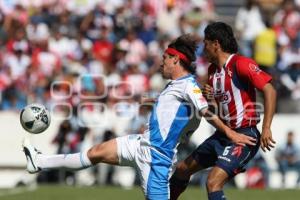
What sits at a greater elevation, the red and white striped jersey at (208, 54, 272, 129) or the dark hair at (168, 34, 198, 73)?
the dark hair at (168, 34, 198, 73)

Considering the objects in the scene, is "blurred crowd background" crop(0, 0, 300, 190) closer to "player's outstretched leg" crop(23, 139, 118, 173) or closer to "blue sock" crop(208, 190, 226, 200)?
"player's outstretched leg" crop(23, 139, 118, 173)

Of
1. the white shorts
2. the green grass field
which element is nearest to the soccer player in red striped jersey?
the white shorts

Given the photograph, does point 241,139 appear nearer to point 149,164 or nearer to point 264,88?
point 264,88

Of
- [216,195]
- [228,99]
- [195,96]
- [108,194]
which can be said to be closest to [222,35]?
[228,99]

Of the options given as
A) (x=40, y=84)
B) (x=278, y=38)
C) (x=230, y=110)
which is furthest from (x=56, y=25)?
(x=230, y=110)

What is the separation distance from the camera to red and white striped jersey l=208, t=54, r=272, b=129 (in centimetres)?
968

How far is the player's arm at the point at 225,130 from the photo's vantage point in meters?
9.24

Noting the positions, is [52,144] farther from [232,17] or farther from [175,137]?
[175,137]

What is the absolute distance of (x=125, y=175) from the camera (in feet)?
60.0

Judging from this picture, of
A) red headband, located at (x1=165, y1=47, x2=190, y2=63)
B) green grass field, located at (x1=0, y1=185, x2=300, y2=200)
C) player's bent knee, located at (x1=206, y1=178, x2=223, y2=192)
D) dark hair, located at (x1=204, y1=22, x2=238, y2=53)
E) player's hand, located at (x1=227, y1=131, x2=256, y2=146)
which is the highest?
dark hair, located at (x1=204, y1=22, x2=238, y2=53)

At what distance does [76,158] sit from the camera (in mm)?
9625

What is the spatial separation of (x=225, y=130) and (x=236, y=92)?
1.84 ft

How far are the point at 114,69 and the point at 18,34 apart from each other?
8.48ft

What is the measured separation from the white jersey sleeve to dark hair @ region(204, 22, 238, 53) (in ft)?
2.12
